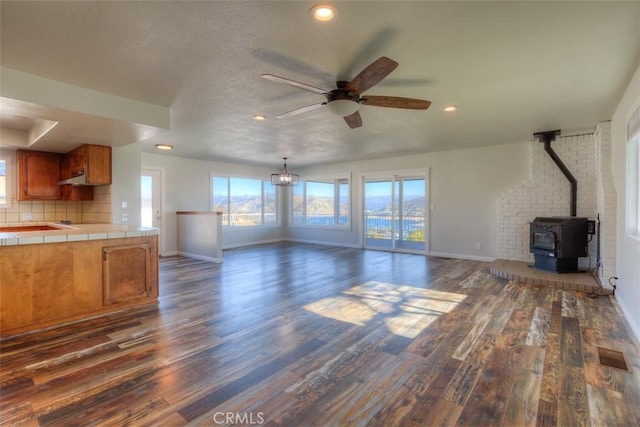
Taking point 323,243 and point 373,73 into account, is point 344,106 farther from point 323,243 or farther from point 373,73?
point 323,243

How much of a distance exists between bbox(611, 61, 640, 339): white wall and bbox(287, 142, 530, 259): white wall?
188 centimetres

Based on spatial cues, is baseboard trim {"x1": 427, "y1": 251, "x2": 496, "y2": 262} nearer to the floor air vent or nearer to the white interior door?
the floor air vent

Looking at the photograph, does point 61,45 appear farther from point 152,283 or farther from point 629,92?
point 629,92

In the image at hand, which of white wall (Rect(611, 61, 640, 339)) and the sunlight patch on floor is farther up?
white wall (Rect(611, 61, 640, 339))

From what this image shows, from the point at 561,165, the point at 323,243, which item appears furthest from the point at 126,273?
the point at 561,165

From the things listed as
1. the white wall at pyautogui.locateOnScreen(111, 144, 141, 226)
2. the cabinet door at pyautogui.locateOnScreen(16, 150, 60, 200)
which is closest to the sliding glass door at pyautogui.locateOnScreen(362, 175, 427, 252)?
the white wall at pyautogui.locateOnScreen(111, 144, 141, 226)

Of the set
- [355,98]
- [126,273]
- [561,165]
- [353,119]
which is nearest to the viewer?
[355,98]

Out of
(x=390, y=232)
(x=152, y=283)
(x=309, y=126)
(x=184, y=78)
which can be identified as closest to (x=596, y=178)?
(x=390, y=232)

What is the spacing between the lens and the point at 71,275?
9.84 feet

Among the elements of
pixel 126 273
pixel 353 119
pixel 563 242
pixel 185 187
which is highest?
pixel 353 119

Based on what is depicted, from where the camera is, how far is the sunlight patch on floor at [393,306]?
120 inches

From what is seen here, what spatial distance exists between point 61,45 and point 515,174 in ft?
21.8

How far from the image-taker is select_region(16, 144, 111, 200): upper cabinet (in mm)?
4305

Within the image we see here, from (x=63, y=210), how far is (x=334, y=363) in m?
5.44
